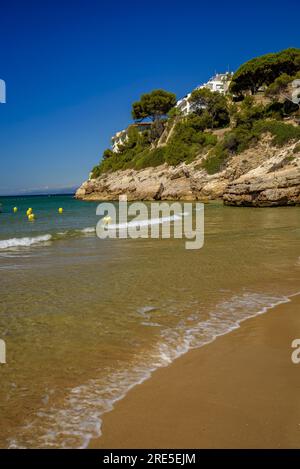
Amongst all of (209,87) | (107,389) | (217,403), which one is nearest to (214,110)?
(209,87)

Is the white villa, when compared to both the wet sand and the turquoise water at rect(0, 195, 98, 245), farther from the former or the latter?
the wet sand

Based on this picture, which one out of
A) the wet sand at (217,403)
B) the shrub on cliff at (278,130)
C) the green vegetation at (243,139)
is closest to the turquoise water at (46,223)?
the wet sand at (217,403)

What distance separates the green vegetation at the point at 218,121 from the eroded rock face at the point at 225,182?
169 cm

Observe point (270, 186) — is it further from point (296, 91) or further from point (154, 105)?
point (154, 105)

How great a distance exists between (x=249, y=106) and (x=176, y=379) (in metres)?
54.5

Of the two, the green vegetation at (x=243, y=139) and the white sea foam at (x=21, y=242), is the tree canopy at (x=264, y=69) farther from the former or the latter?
the white sea foam at (x=21, y=242)

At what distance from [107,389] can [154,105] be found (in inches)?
2926

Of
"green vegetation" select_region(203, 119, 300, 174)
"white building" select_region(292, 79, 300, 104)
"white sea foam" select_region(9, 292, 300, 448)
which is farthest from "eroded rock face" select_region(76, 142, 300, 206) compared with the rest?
"white sea foam" select_region(9, 292, 300, 448)

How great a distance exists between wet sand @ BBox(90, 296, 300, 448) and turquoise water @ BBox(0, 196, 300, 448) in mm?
193

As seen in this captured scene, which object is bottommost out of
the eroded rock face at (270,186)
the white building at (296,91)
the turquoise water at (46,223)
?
the turquoise water at (46,223)

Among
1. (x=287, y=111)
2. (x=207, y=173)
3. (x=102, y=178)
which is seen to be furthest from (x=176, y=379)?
(x=102, y=178)

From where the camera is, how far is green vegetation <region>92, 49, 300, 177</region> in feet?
144

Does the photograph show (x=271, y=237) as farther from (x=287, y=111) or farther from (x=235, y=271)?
(x=287, y=111)

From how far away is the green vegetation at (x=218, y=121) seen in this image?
1729 inches
